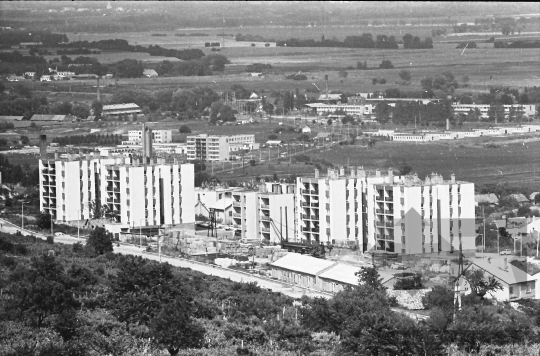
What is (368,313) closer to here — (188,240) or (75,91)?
(188,240)

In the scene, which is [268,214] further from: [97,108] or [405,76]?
[405,76]

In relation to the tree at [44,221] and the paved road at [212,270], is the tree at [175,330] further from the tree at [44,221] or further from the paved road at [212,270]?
the tree at [44,221]

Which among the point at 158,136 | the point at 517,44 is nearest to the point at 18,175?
the point at 158,136

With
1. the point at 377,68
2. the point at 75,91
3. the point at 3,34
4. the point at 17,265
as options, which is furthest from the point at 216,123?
the point at 17,265

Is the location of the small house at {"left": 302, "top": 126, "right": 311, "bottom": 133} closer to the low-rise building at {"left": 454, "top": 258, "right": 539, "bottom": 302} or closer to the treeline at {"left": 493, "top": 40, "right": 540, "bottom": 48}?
the treeline at {"left": 493, "top": 40, "right": 540, "bottom": 48}

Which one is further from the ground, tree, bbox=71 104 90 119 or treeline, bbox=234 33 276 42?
treeline, bbox=234 33 276 42

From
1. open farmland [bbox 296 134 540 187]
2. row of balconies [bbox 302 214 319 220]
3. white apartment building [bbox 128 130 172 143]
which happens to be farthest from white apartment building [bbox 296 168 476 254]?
white apartment building [bbox 128 130 172 143]

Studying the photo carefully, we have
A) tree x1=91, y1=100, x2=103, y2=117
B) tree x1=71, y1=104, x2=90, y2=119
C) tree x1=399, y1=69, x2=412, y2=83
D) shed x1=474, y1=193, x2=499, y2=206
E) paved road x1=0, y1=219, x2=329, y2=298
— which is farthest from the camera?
tree x1=399, y1=69, x2=412, y2=83
